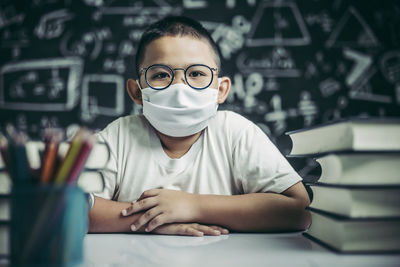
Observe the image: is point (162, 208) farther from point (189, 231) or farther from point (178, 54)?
point (178, 54)

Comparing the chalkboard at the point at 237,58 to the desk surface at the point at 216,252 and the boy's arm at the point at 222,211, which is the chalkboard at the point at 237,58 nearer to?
the boy's arm at the point at 222,211

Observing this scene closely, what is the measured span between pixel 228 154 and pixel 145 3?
141 centimetres

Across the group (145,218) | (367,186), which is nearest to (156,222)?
(145,218)

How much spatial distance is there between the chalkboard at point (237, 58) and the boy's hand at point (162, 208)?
4.20 ft

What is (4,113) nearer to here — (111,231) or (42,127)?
(42,127)

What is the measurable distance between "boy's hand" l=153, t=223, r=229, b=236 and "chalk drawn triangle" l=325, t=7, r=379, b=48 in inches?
66.0

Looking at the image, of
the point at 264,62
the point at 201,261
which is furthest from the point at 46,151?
the point at 264,62

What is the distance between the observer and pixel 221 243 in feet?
2.25

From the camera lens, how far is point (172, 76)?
1.01m

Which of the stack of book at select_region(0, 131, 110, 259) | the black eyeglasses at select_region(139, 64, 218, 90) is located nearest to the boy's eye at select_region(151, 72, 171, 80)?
the black eyeglasses at select_region(139, 64, 218, 90)

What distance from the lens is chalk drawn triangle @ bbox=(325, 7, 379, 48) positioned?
6.90ft

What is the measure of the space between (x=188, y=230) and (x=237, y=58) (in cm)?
152

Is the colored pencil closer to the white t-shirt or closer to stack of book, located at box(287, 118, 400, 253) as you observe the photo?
stack of book, located at box(287, 118, 400, 253)

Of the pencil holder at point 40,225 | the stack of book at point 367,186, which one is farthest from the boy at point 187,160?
the pencil holder at point 40,225
